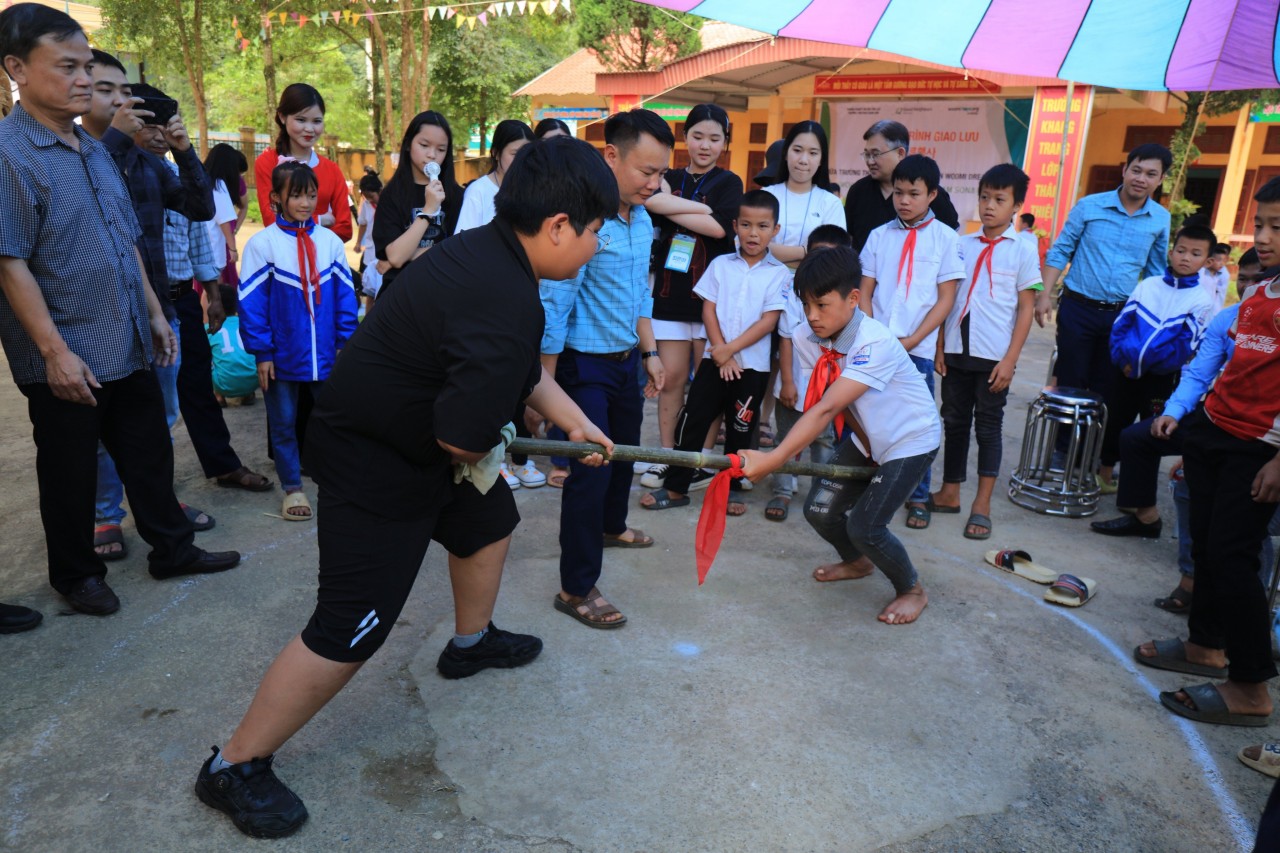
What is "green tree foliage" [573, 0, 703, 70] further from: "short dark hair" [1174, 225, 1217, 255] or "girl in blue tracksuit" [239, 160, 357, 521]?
"girl in blue tracksuit" [239, 160, 357, 521]

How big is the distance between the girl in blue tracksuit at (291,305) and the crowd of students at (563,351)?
0.02 meters

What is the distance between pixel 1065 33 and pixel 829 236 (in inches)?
74.0

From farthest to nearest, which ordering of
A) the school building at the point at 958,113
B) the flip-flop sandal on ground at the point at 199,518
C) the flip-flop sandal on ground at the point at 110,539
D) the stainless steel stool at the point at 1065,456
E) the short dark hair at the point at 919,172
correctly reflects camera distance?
1. the school building at the point at 958,113
2. the stainless steel stool at the point at 1065,456
3. the short dark hair at the point at 919,172
4. the flip-flop sandal on ground at the point at 199,518
5. the flip-flop sandal on ground at the point at 110,539

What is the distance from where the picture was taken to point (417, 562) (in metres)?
2.39

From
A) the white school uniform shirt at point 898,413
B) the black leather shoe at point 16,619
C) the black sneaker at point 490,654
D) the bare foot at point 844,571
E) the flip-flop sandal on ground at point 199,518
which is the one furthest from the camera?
the flip-flop sandal on ground at point 199,518

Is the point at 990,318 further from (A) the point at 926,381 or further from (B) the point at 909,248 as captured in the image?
(B) the point at 909,248

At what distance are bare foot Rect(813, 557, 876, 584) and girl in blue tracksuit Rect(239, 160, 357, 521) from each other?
240 centimetres

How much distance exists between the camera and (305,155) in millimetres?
4766

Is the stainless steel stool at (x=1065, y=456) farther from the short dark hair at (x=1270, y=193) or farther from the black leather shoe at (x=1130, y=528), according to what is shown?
the short dark hair at (x=1270, y=193)

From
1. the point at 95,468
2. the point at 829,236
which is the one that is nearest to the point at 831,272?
the point at 829,236

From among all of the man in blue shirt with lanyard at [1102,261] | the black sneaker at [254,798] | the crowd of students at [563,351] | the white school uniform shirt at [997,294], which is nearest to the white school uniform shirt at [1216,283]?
the crowd of students at [563,351]

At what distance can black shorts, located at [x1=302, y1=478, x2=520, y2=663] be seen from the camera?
2.22 meters

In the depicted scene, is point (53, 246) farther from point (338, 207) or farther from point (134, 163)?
point (338, 207)

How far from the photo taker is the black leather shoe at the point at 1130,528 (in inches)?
179
